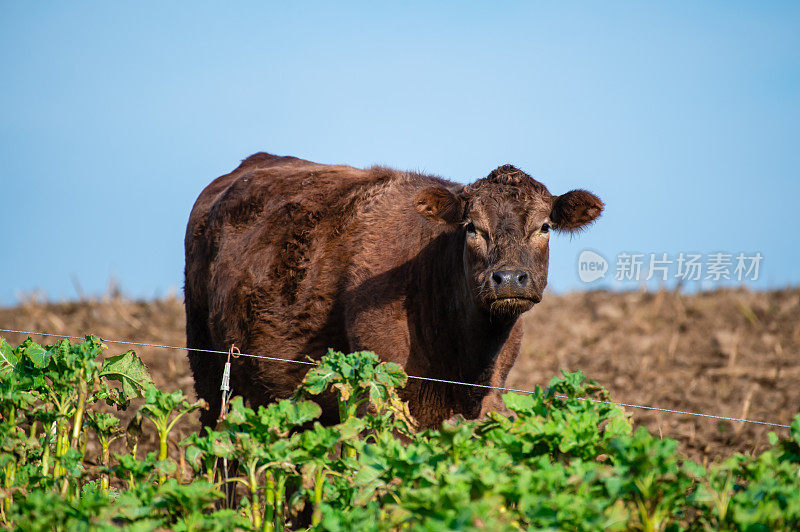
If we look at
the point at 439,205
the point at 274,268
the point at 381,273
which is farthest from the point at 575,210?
the point at 274,268

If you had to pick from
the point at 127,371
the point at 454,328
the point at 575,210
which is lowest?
the point at 127,371

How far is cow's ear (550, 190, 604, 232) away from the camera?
6383 mm

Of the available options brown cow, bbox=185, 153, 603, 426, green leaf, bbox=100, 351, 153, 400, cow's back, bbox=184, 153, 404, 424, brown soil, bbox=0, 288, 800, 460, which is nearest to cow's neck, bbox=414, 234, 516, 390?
brown cow, bbox=185, 153, 603, 426

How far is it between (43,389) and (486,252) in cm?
294

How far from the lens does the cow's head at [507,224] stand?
18.4 feet

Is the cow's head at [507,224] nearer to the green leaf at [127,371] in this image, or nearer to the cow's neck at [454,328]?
the cow's neck at [454,328]

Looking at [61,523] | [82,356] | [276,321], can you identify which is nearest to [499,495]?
[61,523]

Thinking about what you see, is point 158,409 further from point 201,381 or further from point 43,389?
point 201,381

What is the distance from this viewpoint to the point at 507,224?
19.4 feet

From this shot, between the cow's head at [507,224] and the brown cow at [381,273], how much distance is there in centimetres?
1

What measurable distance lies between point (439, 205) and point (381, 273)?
693 mm

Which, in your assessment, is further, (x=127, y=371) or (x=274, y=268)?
(x=274, y=268)

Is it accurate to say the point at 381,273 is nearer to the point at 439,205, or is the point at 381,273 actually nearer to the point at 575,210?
the point at 439,205

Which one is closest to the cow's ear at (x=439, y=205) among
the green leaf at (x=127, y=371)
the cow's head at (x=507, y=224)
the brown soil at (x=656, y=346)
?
the cow's head at (x=507, y=224)
